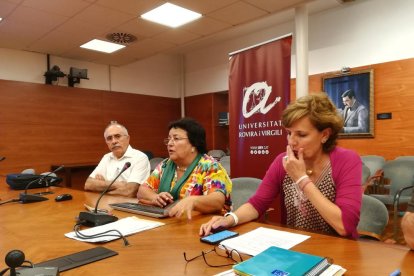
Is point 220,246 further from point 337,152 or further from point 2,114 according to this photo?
point 2,114

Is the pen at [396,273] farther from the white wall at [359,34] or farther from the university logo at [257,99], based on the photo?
the white wall at [359,34]

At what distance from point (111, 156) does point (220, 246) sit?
2253 millimetres

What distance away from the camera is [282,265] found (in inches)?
33.8

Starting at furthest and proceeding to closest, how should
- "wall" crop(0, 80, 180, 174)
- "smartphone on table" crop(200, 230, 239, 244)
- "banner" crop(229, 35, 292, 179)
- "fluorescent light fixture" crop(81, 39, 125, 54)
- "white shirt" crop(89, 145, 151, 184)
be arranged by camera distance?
"wall" crop(0, 80, 180, 174) → "fluorescent light fixture" crop(81, 39, 125, 54) → "banner" crop(229, 35, 292, 179) → "white shirt" crop(89, 145, 151, 184) → "smartphone on table" crop(200, 230, 239, 244)

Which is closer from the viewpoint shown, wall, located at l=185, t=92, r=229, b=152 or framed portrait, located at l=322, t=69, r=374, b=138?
framed portrait, located at l=322, t=69, r=374, b=138

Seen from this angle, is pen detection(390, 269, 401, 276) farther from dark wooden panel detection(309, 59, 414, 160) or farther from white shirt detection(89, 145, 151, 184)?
dark wooden panel detection(309, 59, 414, 160)

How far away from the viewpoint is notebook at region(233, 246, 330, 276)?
2.70ft

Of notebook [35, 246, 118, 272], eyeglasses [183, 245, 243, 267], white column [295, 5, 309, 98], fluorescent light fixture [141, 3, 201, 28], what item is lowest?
notebook [35, 246, 118, 272]


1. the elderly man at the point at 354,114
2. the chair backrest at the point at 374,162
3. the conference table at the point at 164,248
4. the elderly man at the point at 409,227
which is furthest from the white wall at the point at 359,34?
the conference table at the point at 164,248

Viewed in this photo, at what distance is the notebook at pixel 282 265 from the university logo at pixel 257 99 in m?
2.18

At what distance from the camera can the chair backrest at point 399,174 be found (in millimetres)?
3721

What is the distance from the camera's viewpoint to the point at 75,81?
19.4ft

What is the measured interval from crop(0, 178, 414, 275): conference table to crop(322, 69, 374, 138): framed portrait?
3826mm

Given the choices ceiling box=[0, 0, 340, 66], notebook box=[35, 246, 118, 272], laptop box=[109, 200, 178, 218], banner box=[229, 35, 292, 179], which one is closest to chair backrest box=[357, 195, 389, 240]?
laptop box=[109, 200, 178, 218]
